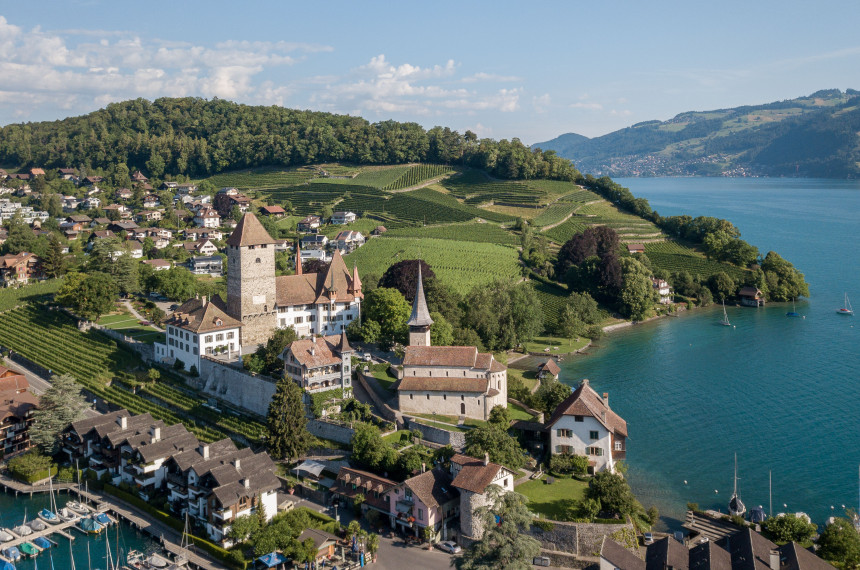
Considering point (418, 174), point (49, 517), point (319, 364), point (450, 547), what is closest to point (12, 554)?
point (49, 517)

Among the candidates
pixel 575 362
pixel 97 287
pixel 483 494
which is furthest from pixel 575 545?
pixel 97 287

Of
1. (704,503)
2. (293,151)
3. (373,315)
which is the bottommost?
(704,503)

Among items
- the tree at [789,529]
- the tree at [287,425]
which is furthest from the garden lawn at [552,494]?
the tree at [287,425]

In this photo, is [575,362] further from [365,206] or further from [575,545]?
[365,206]

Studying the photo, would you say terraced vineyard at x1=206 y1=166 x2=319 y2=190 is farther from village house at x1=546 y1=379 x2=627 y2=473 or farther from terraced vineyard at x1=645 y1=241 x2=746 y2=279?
village house at x1=546 y1=379 x2=627 y2=473

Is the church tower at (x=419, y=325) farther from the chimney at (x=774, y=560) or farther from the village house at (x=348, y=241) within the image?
the village house at (x=348, y=241)

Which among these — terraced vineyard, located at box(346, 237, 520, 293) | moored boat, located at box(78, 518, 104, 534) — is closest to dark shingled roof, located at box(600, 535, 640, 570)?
moored boat, located at box(78, 518, 104, 534)

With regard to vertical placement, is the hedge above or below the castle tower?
below
